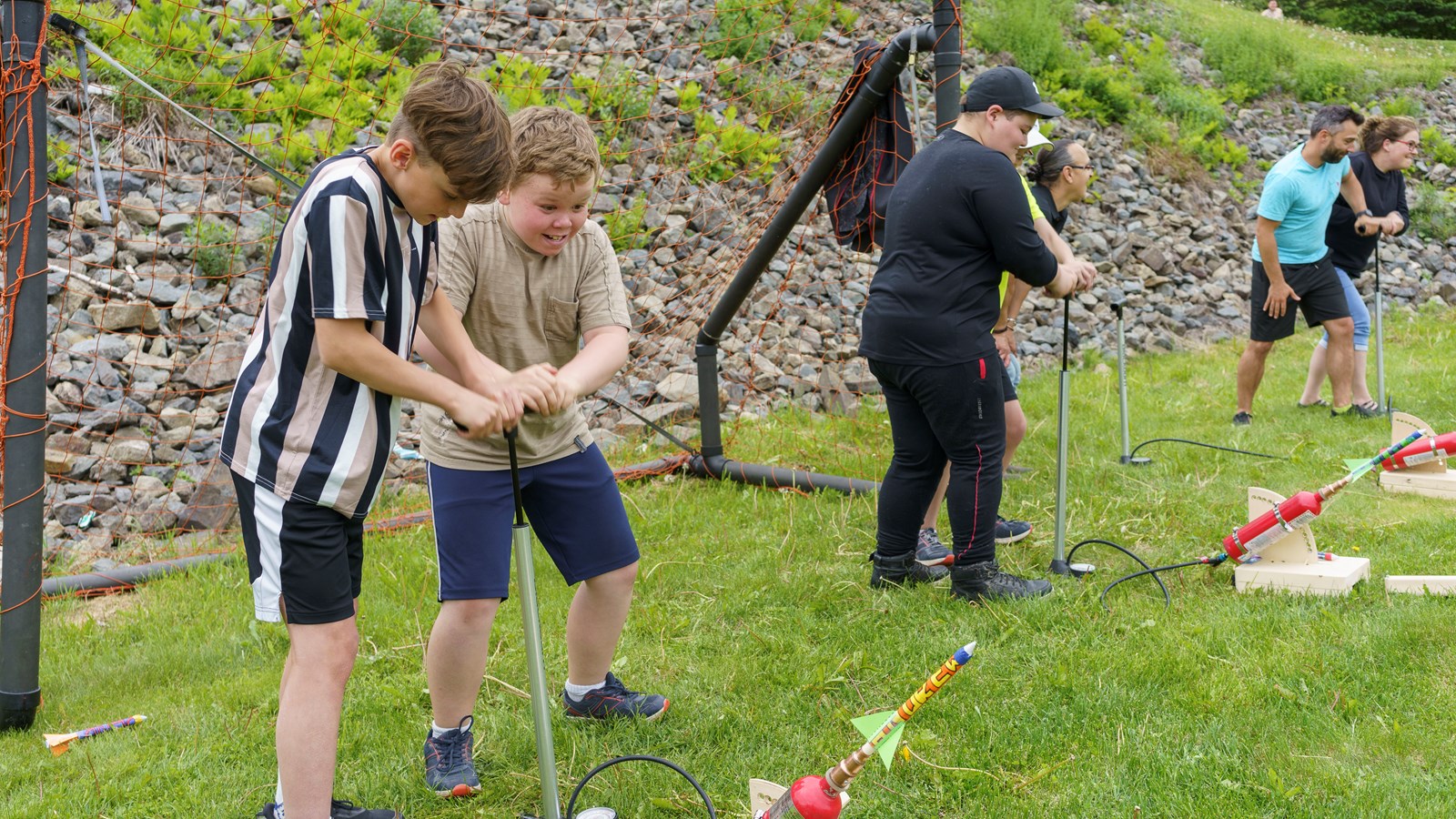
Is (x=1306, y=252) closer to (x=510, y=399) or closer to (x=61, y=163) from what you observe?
(x=510, y=399)

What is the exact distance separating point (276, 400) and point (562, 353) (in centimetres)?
89

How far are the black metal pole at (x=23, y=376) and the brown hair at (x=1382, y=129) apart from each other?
7775 millimetres

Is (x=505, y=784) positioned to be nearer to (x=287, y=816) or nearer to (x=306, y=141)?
(x=287, y=816)

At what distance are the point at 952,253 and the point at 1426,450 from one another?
1.93 m

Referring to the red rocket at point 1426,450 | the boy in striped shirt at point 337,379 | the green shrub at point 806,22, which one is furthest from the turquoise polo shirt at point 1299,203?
the boy in striped shirt at point 337,379

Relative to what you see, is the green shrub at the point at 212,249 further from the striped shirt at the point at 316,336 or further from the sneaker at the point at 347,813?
the striped shirt at the point at 316,336

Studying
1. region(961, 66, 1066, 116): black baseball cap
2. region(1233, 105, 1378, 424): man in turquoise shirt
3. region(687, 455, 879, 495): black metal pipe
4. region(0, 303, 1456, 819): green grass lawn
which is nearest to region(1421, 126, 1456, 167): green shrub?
region(1233, 105, 1378, 424): man in turquoise shirt

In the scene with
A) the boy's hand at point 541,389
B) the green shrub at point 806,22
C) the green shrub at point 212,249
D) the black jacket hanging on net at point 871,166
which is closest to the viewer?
the boy's hand at point 541,389

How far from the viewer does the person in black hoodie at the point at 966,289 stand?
157 inches

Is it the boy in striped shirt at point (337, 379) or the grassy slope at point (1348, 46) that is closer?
the boy in striped shirt at point (337, 379)

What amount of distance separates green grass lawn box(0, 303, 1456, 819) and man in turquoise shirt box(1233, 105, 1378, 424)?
2.08 metres

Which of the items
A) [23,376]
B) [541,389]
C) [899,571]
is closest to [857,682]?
[899,571]

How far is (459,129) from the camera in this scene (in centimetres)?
232

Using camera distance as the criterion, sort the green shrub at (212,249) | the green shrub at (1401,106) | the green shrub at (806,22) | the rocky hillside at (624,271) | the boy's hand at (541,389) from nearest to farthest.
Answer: the boy's hand at (541,389)
the rocky hillside at (624,271)
the green shrub at (212,249)
the green shrub at (806,22)
the green shrub at (1401,106)
